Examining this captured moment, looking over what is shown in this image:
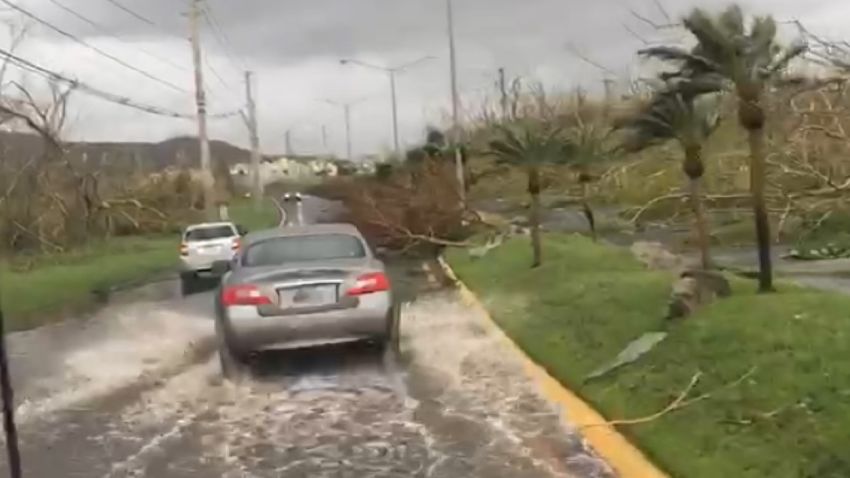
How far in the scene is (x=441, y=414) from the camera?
32.3ft

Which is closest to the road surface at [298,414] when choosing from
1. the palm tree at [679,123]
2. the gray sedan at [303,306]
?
the gray sedan at [303,306]

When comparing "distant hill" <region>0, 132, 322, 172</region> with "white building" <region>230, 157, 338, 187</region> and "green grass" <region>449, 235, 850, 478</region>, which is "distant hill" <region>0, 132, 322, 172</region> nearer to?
"green grass" <region>449, 235, 850, 478</region>

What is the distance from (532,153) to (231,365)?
12053 mm

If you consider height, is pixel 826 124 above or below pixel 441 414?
above

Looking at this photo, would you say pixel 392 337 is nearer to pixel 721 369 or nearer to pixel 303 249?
pixel 303 249

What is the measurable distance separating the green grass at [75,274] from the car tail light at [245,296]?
5.17 m

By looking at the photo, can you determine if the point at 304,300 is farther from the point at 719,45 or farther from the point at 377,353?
the point at 719,45

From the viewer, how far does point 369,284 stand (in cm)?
1267

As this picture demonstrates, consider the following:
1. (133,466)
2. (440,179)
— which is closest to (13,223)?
(440,179)

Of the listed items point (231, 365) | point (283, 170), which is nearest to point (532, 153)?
point (231, 365)

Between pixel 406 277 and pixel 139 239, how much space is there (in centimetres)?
2406

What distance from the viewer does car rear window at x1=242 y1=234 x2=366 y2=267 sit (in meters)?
13.5

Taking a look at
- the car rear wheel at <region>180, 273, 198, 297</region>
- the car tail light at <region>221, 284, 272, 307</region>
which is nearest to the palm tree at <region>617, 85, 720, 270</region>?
the car tail light at <region>221, 284, 272, 307</region>

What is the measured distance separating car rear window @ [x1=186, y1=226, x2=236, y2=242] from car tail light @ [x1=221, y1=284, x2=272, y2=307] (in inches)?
730
